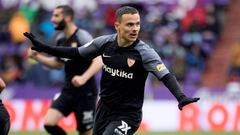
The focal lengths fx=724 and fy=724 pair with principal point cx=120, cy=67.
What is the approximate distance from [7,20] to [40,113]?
16.6 feet

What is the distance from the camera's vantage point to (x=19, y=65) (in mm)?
21141

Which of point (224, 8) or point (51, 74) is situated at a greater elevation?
point (224, 8)

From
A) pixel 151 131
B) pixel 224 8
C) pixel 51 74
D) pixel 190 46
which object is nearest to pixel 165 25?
pixel 190 46

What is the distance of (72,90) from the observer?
38.8ft

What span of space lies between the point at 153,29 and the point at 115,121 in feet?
44.1

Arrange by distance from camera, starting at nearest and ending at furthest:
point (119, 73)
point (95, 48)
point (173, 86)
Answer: point (173, 86) → point (119, 73) → point (95, 48)

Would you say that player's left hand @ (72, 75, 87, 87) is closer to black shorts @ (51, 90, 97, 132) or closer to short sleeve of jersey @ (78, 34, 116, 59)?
black shorts @ (51, 90, 97, 132)

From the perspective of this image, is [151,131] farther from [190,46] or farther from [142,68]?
[142,68]

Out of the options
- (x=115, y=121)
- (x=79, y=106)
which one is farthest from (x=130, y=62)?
(x=79, y=106)

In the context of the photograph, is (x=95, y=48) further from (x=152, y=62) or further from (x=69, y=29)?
(x=69, y=29)

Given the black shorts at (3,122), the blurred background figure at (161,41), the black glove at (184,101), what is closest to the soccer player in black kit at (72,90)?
the black shorts at (3,122)

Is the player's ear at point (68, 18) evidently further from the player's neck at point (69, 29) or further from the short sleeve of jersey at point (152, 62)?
the short sleeve of jersey at point (152, 62)

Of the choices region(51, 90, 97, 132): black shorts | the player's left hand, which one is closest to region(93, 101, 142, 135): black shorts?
the player's left hand

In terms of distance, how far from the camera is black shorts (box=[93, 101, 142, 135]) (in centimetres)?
884
